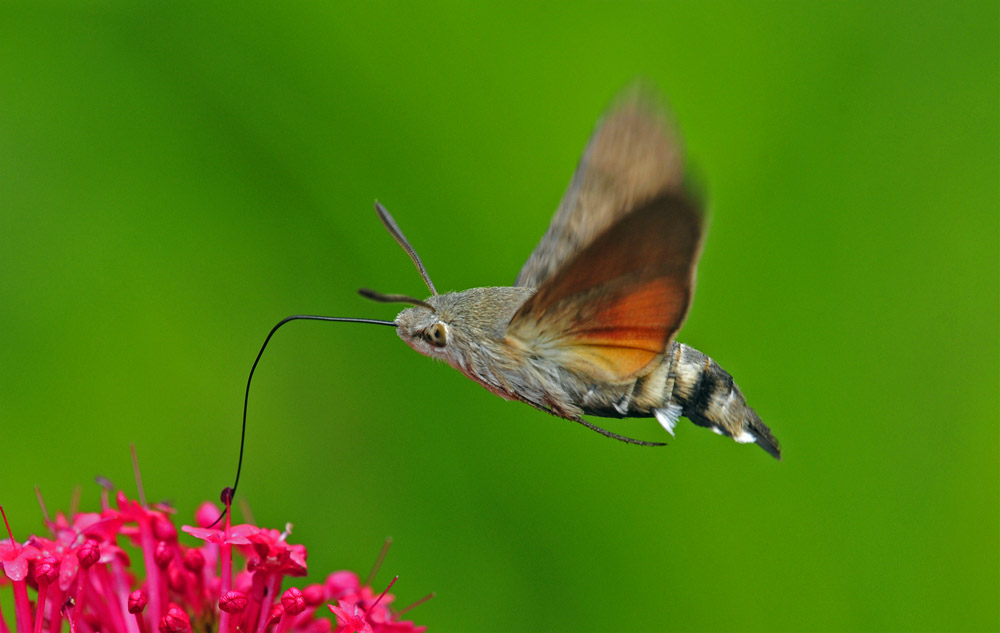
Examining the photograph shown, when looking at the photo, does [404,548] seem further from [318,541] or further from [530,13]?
[530,13]

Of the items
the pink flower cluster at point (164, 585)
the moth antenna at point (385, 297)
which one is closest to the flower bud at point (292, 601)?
the pink flower cluster at point (164, 585)

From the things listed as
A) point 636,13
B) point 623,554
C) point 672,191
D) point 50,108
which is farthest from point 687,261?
point 50,108

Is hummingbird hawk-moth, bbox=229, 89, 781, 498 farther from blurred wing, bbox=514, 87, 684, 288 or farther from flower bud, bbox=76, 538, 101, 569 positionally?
flower bud, bbox=76, 538, 101, 569

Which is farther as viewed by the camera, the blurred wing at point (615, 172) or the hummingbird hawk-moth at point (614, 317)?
the blurred wing at point (615, 172)

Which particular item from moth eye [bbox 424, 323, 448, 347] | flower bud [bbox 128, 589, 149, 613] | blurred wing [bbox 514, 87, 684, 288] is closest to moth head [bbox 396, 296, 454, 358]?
moth eye [bbox 424, 323, 448, 347]

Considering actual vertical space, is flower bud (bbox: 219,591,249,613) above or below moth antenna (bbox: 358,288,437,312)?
below

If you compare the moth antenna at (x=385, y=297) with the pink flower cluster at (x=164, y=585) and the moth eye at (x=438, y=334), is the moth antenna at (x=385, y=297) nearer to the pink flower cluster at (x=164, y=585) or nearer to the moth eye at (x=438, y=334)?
the moth eye at (x=438, y=334)

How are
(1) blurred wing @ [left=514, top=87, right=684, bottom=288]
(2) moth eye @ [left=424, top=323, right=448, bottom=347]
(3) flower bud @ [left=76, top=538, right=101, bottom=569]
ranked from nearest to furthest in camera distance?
(3) flower bud @ [left=76, top=538, right=101, bottom=569], (2) moth eye @ [left=424, top=323, right=448, bottom=347], (1) blurred wing @ [left=514, top=87, right=684, bottom=288]
